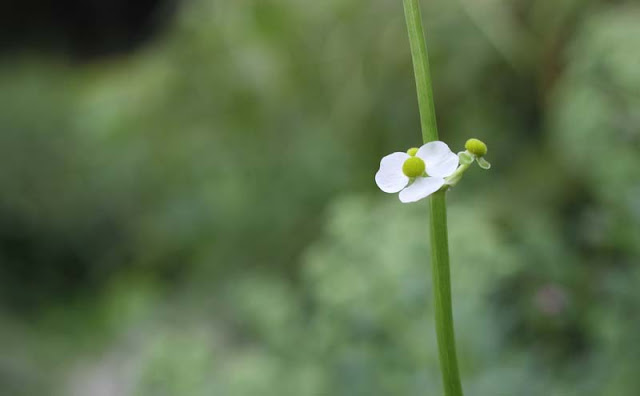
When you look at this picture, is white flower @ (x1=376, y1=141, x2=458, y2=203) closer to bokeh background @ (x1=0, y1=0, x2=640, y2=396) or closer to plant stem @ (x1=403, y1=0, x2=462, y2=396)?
plant stem @ (x1=403, y1=0, x2=462, y2=396)

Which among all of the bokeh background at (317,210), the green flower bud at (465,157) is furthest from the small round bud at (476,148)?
the bokeh background at (317,210)

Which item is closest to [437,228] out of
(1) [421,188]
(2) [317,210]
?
(1) [421,188]

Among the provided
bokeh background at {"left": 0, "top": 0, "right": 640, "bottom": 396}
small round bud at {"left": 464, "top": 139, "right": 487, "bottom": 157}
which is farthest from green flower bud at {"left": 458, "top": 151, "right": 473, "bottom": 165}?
bokeh background at {"left": 0, "top": 0, "right": 640, "bottom": 396}

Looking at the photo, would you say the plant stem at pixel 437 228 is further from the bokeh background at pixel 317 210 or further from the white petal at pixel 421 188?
the bokeh background at pixel 317 210

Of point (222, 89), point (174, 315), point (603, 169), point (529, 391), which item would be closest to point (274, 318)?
point (529, 391)

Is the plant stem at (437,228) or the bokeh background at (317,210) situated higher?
the bokeh background at (317,210)

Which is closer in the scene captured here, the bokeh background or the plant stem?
the plant stem

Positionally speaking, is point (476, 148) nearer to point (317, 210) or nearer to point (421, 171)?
point (421, 171)

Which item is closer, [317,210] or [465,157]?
[465,157]
